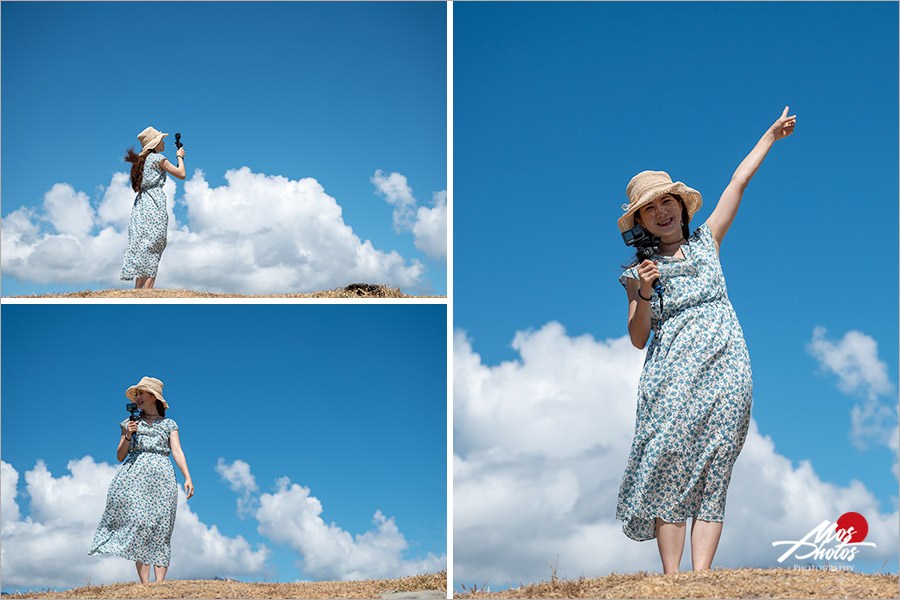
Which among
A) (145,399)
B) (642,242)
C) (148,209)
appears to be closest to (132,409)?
(145,399)

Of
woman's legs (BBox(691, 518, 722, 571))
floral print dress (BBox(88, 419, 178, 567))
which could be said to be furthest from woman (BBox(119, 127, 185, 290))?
woman's legs (BBox(691, 518, 722, 571))

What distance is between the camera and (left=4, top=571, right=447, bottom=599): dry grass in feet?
29.6

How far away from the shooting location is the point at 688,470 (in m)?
7.48

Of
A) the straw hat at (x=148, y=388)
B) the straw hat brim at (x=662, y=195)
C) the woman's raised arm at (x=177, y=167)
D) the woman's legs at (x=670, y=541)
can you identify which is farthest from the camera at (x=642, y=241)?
the woman's raised arm at (x=177, y=167)

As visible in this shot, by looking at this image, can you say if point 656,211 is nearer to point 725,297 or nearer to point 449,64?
point 725,297

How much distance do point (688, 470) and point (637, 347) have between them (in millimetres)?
1086

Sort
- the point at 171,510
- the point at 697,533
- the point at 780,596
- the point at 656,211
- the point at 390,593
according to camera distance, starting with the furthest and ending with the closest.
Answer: the point at 171,510 < the point at 390,593 < the point at 656,211 < the point at 697,533 < the point at 780,596

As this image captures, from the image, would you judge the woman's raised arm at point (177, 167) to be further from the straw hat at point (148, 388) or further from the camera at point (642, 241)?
the camera at point (642, 241)

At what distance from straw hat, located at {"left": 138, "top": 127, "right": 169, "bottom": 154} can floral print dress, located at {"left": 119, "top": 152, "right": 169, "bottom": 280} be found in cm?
10

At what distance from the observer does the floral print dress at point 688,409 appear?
746 cm

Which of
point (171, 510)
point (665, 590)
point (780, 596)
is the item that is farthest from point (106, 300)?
point (780, 596)

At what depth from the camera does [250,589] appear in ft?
31.7

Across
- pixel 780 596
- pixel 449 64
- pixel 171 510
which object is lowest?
pixel 780 596

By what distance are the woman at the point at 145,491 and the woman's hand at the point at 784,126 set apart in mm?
6510
